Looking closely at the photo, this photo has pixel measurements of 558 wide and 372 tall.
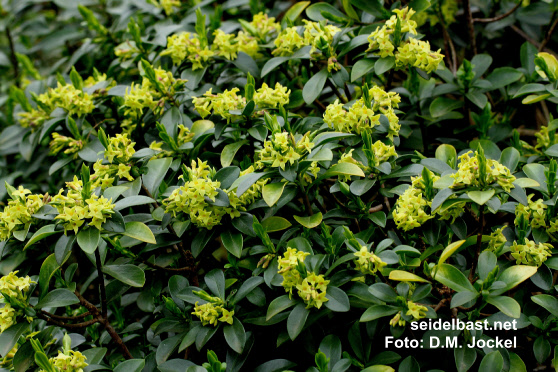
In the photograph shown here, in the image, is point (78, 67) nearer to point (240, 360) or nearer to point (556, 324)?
point (240, 360)

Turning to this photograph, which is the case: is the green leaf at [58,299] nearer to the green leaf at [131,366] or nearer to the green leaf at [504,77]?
the green leaf at [131,366]

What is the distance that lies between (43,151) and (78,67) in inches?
26.6

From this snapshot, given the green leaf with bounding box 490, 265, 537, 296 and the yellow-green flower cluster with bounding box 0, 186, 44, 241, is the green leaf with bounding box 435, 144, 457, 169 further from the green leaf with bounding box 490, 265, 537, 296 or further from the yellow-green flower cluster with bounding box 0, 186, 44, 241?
the yellow-green flower cluster with bounding box 0, 186, 44, 241

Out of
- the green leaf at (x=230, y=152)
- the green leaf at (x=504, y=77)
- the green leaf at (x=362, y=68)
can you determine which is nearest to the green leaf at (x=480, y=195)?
the green leaf at (x=362, y=68)

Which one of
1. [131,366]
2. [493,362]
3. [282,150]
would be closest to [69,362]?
[131,366]

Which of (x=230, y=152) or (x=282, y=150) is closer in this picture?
(x=282, y=150)

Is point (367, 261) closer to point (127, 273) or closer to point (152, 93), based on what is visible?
point (127, 273)

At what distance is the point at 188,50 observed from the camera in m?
2.19

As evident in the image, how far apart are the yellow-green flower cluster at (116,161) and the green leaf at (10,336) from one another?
52cm

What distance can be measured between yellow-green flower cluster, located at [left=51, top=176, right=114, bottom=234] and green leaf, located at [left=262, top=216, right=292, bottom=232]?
0.53 m

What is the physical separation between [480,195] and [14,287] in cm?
147

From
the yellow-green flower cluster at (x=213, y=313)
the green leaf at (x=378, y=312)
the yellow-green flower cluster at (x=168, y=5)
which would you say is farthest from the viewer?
the yellow-green flower cluster at (x=168, y=5)

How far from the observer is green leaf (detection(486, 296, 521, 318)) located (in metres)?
1.35

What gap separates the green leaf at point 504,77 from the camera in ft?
7.16
